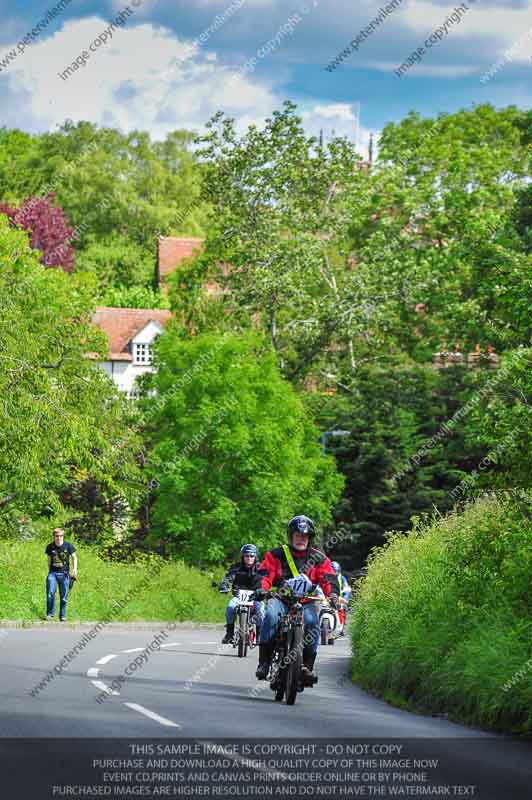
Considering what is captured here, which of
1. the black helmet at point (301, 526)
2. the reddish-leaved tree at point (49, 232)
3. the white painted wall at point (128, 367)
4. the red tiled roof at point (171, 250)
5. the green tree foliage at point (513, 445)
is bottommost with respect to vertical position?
the black helmet at point (301, 526)

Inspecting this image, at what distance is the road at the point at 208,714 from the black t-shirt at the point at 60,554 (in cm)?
938

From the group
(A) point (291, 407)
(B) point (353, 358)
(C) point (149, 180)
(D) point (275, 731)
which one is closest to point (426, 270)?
(B) point (353, 358)

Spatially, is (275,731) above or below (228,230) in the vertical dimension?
below

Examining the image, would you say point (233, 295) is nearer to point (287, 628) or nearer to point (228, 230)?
point (228, 230)

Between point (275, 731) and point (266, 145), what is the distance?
4656 centimetres

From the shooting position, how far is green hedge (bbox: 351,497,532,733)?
14.3 meters

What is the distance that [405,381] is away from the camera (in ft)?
184

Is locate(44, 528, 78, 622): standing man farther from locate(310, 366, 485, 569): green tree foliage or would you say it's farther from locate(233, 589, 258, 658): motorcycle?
locate(310, 366, 485, 569): green tree foliage

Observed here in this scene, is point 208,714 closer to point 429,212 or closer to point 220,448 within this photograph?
point 220,448

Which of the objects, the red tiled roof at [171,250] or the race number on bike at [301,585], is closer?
the race number on bike at [301,585]

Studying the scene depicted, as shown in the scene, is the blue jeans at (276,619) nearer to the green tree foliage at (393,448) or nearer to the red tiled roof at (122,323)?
the green tree foliage at (393,448)

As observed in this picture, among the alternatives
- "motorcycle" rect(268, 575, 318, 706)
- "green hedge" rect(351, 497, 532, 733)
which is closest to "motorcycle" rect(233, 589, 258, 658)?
"green hedge" rect(351, 497, 532, 733)

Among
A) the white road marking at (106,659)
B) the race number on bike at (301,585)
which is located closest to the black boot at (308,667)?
the race number on bike at (301,585)

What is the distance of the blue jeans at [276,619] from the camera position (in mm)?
15719
